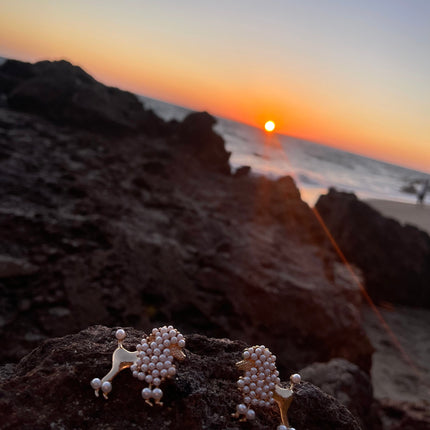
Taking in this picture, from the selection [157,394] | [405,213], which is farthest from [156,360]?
[405,213]

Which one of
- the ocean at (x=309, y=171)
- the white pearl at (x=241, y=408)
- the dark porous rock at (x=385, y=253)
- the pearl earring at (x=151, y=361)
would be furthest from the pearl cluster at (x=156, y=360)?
the ocean at (x=309, y=171)

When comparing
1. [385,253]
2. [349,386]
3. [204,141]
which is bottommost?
[349,386]

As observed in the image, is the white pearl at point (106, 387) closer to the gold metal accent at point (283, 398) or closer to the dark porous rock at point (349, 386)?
the gold metal accent at point (283, 398)

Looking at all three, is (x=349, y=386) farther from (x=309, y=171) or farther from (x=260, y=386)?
(x=309, y=171)

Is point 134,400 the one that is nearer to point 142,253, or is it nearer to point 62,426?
point 62,426

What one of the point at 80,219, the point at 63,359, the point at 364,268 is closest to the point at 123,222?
the point at 80,219

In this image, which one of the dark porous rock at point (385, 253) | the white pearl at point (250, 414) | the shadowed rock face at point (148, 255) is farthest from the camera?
the dark porous rock at point (385, 253)
